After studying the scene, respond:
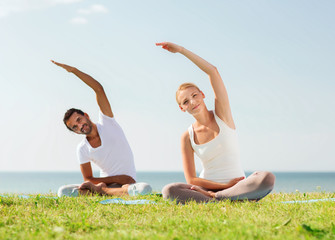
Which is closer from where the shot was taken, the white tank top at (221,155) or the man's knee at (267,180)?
the man's knee at (267,180)

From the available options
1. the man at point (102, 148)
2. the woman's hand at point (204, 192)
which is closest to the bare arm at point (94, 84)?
the man at point (102, 148)

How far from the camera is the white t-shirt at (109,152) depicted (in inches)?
345

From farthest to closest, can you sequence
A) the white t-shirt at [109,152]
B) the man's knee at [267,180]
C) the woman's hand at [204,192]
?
the white t-shirt at [109,152] → the woman's hand at [204,192] → the man's knee at [267,180]

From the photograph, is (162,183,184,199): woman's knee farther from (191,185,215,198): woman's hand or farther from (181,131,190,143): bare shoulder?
(181,131,190,143): bare shoulder

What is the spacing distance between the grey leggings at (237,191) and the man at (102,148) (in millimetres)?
2528

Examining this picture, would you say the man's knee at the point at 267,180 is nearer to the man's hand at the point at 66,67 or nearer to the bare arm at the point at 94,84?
the bare arm at the point at 94,84

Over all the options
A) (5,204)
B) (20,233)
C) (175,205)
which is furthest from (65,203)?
(20,233)

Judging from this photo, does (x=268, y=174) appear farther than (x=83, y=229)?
Yes

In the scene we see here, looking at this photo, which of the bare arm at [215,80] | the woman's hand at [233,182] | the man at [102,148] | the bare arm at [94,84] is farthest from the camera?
the man at [102,148]

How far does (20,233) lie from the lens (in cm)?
400

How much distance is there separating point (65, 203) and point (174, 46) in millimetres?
2779

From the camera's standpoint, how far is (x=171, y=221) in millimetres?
4348

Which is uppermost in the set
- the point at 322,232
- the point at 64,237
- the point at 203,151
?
the point at 203,151

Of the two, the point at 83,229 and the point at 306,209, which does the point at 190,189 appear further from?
the point at 83,229
